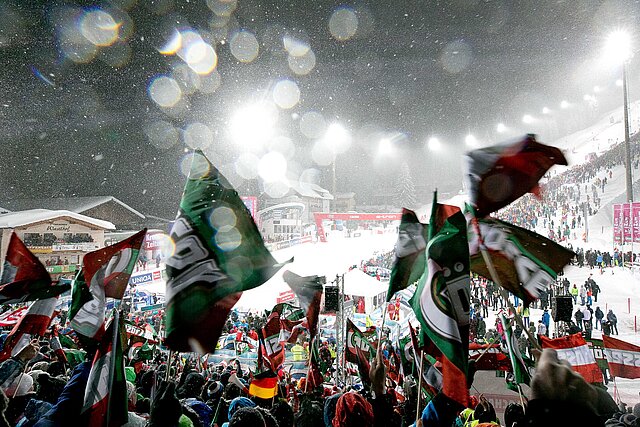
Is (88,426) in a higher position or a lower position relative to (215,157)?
lower

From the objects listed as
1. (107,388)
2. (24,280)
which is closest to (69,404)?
(107,388)

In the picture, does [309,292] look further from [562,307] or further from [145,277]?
[145,277]

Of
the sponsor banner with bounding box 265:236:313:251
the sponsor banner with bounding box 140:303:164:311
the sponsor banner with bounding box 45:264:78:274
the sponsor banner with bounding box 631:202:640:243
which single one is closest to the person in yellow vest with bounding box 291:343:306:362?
the sponsor banner with bounding box 140:303:164:311

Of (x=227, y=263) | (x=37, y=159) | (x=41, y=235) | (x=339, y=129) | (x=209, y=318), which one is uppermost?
(x=339, y=129)

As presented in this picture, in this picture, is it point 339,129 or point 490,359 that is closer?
point 490,359

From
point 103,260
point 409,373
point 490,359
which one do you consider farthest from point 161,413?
point 490,359

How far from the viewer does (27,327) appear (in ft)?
14.4

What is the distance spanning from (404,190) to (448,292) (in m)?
69.1

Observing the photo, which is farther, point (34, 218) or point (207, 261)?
point (34, 218)

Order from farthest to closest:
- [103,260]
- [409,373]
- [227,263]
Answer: [409,373] < [103,260] < [227,263]

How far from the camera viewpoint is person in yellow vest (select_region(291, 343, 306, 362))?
910 centimetres

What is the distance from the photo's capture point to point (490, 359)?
600cm

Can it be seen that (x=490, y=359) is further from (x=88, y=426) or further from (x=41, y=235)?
(x=41, y=235)

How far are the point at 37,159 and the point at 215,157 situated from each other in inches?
566
